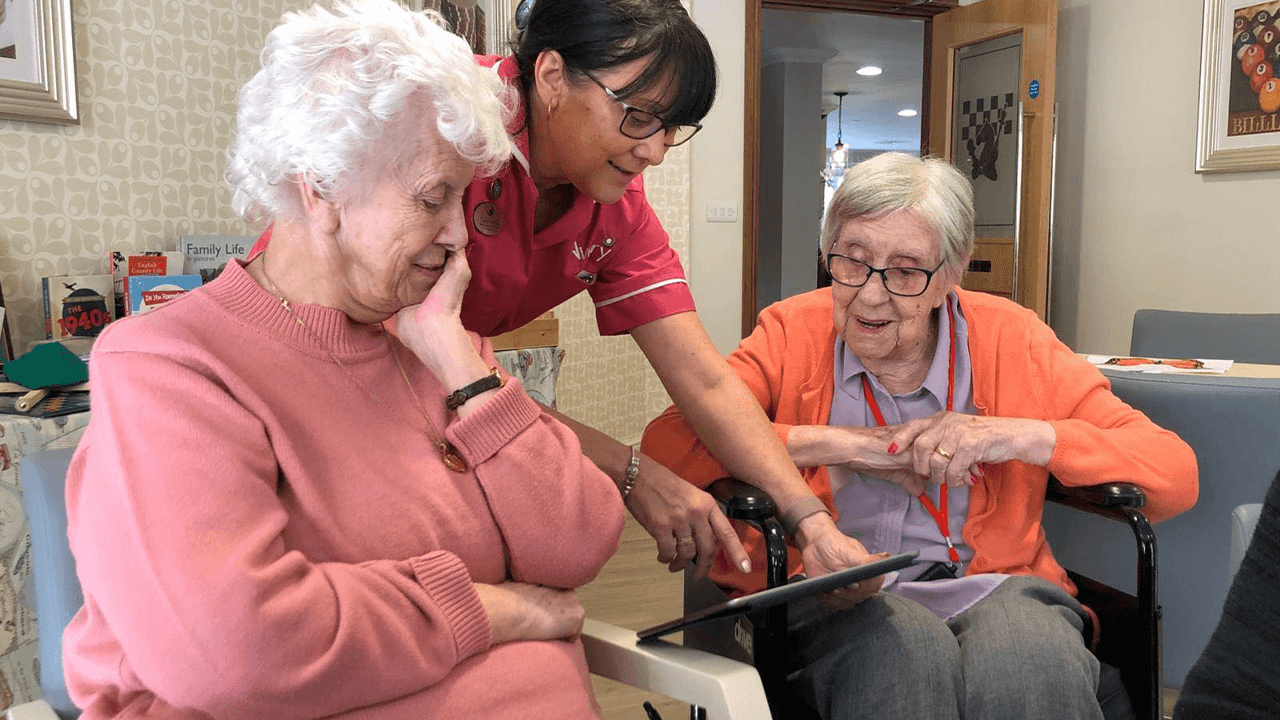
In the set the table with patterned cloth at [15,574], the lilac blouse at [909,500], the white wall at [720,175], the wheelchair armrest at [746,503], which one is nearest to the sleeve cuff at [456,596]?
the wheelchair armrest at [746,503]

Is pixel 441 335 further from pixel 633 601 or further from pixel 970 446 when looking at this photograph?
pixel 633 601

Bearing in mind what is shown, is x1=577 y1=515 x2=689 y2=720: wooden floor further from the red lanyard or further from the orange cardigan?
the red lanyard

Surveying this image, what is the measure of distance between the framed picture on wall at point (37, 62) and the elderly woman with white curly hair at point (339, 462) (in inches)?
69.9

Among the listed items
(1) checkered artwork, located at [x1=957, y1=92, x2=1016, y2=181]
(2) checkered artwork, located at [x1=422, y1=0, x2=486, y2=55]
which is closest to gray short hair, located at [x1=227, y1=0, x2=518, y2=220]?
(2) checkered artwork, located at [x1=422, y1=0, x2=486, y2=55]

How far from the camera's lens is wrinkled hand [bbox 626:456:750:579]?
4.84ft

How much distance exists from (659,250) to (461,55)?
0.62 m

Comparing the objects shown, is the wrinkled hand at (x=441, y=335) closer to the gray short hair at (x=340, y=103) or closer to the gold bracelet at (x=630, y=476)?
the gray short hair at (x=340, y=103)

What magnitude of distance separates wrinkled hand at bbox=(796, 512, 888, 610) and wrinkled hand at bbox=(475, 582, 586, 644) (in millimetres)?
438

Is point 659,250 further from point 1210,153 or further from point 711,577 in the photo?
point 1210,153

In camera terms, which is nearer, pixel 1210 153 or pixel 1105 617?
pixel 1105 617

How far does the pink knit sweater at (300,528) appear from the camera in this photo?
0.86 meters

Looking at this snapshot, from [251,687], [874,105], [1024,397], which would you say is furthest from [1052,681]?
[874,105]

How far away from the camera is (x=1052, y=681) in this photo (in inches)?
50.9

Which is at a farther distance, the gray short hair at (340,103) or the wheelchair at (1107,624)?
the wheelchair at (1107,624)
